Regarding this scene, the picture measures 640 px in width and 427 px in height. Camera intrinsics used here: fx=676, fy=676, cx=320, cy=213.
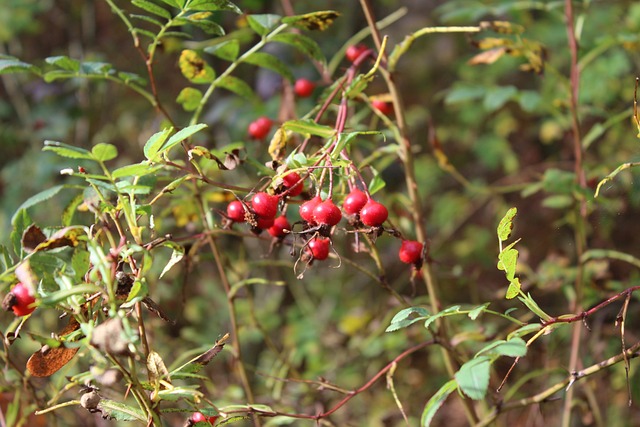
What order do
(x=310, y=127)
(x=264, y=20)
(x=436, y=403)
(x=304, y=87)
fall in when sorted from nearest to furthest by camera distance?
1. (x=436, y=403)
2. (x=310, y=127)
3. (x=264, y=20)
4. (x=304, y=87)

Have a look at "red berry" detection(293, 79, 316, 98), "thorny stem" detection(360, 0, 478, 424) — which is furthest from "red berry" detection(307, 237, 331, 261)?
"red berry" detection(293, 79, 316, 98)

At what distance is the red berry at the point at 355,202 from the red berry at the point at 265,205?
0.27 ft

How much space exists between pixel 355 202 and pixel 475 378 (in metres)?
0.24

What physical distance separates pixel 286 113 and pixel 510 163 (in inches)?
52.3

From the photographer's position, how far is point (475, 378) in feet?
1.99

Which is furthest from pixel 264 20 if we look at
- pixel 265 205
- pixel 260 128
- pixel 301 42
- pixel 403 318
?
pixel 403 318

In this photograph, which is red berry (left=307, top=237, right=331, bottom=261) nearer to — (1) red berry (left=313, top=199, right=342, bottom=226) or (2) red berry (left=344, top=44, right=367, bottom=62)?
(1) red berry (left=313, top=199, right=342, bottom=226)

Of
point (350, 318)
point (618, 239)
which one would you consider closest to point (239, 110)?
point (350, 318)

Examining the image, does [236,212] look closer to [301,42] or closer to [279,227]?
[279,227]

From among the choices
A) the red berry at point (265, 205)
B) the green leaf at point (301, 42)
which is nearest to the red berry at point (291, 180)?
the red berry at point (265, 205)

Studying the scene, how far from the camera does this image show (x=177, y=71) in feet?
8.23

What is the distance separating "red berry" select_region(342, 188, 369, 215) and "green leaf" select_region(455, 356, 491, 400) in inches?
8.5

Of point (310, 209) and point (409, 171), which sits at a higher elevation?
point (310, 209)

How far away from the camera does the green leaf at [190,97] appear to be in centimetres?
98
